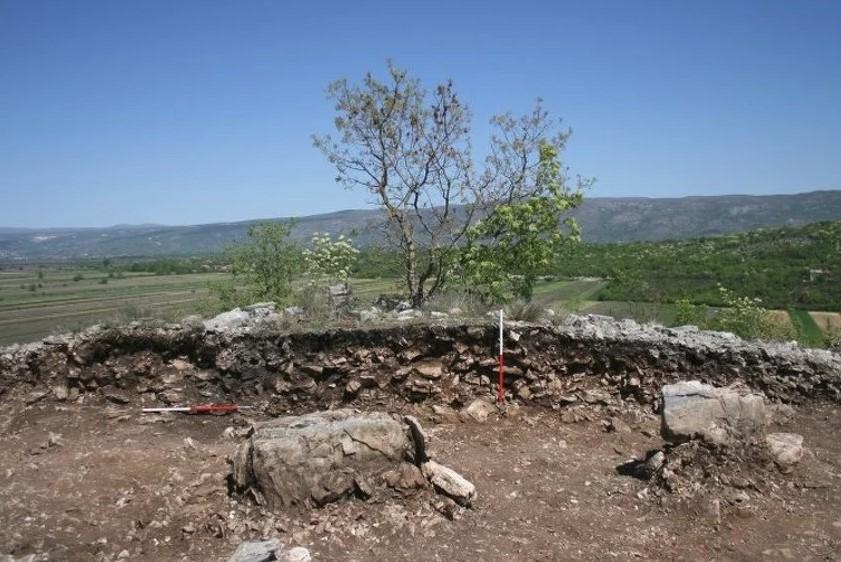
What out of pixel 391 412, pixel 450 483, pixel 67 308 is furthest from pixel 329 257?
pixel 450 483

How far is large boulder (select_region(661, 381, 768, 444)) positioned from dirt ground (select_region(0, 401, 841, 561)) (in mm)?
636

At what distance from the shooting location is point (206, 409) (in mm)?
8203

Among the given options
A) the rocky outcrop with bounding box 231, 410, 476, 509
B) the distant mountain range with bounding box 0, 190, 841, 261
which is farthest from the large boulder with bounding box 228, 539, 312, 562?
the distant mountain range with bounding box 0, 190, 841, 261

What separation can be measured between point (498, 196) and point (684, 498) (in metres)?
9.39

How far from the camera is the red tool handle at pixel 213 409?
820cm

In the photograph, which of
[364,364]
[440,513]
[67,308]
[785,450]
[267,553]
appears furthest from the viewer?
[67,308]

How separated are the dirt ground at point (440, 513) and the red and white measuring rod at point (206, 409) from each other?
2.87ft

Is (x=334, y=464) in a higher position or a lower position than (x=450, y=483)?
higher

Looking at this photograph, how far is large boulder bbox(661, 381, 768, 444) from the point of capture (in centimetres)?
608

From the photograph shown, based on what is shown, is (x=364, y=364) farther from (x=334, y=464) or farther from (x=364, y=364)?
(x=334, y=464)

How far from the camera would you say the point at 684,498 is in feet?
18.6

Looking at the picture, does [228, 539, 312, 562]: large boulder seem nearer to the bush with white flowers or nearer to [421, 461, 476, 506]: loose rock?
[421, 461, 476, 506]: loose rock

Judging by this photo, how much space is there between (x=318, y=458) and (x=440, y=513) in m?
1.35

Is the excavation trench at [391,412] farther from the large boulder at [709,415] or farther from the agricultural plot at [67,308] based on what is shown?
the agricultural plot at [67,308]
